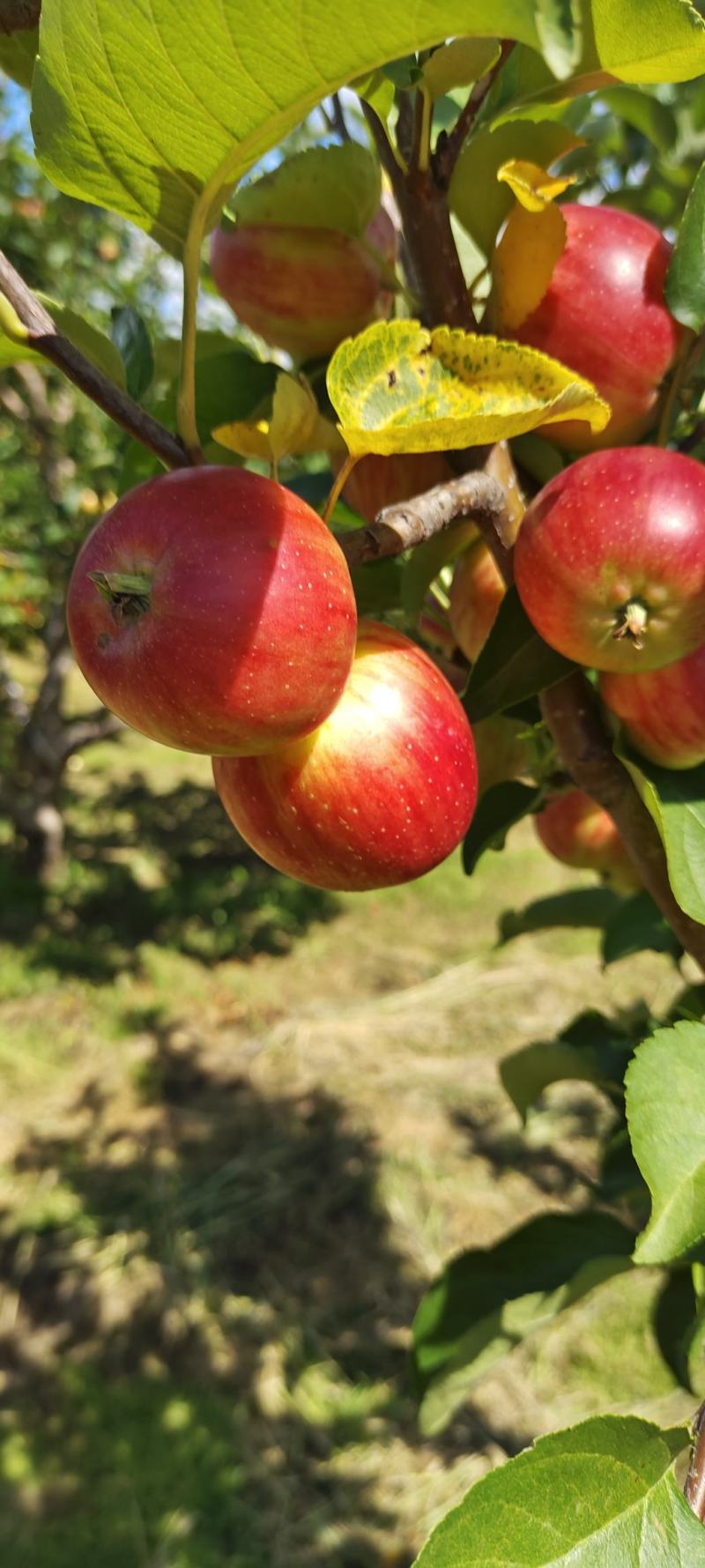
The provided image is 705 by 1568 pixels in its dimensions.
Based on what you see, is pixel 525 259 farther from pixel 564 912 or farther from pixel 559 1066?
pixel 564 912

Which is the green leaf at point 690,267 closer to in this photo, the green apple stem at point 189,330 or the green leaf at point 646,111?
the green apple stem at point 189,330

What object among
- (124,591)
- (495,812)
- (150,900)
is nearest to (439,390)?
(124,591)

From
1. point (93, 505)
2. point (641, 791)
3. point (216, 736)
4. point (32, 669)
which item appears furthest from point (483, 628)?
point (32, 669)

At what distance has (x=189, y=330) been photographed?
48 cm

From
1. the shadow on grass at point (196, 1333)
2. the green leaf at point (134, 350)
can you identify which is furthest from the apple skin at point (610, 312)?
the shadow on grass at point (196, 1333)

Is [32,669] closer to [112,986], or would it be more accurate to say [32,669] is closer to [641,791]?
[112,986]

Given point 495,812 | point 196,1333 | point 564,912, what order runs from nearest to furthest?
1. point 495,812
2. point 564,912
3. point 196,1333

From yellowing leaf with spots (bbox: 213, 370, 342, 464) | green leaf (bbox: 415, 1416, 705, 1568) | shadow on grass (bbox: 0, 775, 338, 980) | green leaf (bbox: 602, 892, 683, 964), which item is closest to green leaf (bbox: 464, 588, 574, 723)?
yellowing leaf with spots (bbox: 213, 370, 342, 464)

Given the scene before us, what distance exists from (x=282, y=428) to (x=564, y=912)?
904mm

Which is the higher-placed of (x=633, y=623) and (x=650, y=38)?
(x=650, y=38)

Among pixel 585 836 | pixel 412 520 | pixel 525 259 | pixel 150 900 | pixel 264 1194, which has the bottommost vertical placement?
pixel 150 900

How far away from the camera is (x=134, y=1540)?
1.74 metres

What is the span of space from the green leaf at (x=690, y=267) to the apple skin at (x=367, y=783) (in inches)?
10.1

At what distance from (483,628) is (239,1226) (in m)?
2.20
